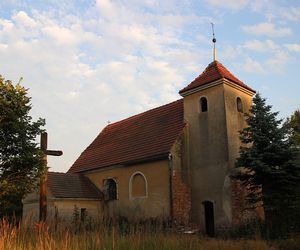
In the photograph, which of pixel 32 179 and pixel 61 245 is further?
pixel 32 179

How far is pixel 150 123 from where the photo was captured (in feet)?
83.3

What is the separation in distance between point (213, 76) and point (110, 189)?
10203mm

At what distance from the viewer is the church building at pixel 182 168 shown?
65.7 ft

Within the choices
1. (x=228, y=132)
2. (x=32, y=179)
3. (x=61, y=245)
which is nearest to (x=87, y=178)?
(x=228, y=132)

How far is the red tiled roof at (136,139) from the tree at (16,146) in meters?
9.37

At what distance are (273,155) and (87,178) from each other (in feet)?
47.1

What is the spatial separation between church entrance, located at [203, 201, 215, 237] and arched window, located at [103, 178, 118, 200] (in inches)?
264

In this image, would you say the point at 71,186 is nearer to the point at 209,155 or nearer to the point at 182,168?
the point at 182,168

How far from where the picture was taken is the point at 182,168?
2123 centimetres

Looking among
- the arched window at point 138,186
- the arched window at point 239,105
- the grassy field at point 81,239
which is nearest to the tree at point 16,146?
the grassy field at point 81,239

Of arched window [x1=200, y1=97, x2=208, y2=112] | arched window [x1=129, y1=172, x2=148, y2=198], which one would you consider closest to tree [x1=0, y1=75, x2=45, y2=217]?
arched window [x1=129, y1=172, x2=148, y2=198]

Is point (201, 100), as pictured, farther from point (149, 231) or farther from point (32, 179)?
point (149, 231)

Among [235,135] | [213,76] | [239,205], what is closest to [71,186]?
[239,205]

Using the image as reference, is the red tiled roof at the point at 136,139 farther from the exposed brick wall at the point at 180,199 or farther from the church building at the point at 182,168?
the exposed brick wall at the point at 180,199
